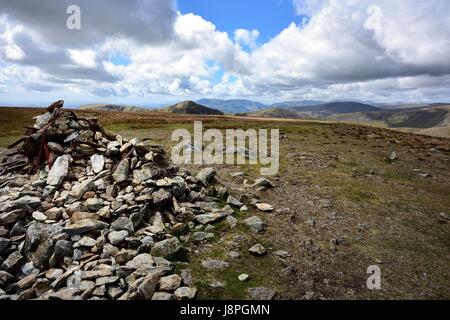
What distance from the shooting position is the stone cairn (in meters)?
10.0

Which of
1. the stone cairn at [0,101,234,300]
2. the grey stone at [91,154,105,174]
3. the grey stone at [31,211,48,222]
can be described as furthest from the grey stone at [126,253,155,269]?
the grey stone at [91,154,105,174]

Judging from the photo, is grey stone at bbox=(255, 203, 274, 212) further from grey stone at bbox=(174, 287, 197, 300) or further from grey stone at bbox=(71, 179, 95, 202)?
grey stone at bbox=(71, 179, 95, 202)

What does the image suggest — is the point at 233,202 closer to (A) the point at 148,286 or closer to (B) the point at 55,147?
(A) the point at 148,286

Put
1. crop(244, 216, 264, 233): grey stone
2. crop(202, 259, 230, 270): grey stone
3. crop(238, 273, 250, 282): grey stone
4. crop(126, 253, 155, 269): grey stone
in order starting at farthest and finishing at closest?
crop(244, 216, 264, 233): grey stone < crop(202, 259, 230, 270): grey stone < crop(238, 273, 250, 282): grey stone < crop(126, 253, 155, 269): grey stone

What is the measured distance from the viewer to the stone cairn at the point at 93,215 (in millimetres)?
10047

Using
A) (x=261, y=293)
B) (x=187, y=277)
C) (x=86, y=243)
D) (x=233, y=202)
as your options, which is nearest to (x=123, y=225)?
(x=86, y=243)

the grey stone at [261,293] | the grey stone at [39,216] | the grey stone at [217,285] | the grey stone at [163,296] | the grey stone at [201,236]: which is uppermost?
the grey stone at [39,216]

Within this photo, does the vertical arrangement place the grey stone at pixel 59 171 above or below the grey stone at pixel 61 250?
above

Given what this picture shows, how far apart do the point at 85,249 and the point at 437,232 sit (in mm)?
15789

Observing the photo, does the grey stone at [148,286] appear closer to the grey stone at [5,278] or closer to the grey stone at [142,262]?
the grey stone at [142,262]

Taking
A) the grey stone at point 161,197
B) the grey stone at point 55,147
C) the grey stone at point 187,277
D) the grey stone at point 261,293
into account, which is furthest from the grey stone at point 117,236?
the grey stone at point 55,147

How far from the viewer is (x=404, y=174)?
26344 mm

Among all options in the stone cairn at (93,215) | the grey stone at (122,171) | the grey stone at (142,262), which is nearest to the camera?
the stone cairn at (93,215)

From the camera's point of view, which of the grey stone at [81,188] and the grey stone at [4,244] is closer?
the grey stone at [4,244]
